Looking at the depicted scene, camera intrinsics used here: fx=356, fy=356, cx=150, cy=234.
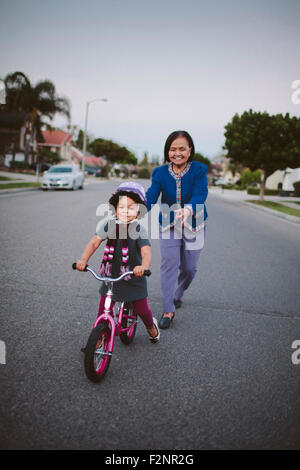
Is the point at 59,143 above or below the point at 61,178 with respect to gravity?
above

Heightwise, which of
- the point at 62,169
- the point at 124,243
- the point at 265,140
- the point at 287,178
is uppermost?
the point at 265,140

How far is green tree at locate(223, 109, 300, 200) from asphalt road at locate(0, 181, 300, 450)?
18.6 m

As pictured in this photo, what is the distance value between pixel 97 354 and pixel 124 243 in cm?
87

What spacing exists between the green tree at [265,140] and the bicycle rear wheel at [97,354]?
2144 cm

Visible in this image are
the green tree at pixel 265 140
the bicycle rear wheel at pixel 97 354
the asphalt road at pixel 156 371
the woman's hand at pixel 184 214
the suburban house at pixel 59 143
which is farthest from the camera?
the suburban house at pixel 59 143

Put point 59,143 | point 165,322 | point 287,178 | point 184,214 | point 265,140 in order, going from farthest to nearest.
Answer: point 59,143 < point 287,178 < point 265,140 < point 165,322 < point 184,214

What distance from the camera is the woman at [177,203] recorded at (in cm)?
338

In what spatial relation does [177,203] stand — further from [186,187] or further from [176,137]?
[176,137]

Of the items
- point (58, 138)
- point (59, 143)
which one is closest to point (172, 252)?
point (59, 143)

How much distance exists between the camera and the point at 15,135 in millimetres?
42438

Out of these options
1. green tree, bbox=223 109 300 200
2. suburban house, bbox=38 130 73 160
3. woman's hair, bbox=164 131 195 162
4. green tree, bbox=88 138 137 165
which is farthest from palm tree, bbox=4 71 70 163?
woman's hair, bbox=164 131 195 162

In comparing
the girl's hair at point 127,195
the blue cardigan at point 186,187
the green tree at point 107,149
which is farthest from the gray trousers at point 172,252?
the green tree at point 107,149

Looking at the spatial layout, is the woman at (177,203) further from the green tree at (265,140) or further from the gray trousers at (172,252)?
the green tree at (265,140)
